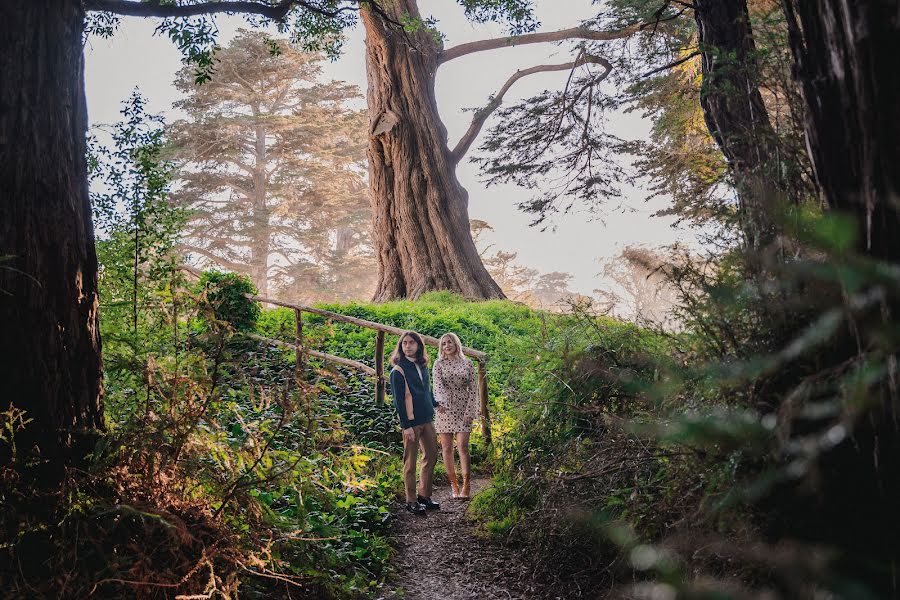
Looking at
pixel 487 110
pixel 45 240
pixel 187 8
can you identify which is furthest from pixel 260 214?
pixel 45 240

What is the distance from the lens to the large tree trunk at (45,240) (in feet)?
10.4

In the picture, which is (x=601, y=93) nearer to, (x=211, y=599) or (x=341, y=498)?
(x=341, y=498)

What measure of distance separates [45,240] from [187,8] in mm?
2386

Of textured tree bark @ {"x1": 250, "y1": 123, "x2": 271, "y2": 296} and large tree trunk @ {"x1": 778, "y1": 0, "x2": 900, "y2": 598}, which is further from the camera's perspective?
textured tree bark @ {"x1": 250, "y1": 123, "x2": 271, "y2": 296}

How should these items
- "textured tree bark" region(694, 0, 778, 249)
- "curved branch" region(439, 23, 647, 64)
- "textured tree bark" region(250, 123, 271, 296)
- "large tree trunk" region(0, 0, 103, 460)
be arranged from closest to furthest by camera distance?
"textured tree bark" region(694, 0, 778, 249) → "large tree trunk" region(0, 0, 103, 460) → "curved branch" region(439, 23, 647, 64) → "textured tree bark" region(250, 123, 271, 296)

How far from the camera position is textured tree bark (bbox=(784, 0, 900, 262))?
162 centimetres

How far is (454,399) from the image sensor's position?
6570 millimetres

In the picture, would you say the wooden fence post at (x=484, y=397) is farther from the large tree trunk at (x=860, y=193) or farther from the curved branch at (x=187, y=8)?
the large tree trunk at (x=860, y=193)

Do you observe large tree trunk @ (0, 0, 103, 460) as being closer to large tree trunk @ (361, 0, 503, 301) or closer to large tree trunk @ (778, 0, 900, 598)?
large tree trunk @ (778, 0, 900, 598)

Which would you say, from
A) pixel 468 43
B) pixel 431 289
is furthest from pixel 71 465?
pixel 468 43

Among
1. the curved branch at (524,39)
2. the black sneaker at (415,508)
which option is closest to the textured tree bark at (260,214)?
the curved branch at (524,39)

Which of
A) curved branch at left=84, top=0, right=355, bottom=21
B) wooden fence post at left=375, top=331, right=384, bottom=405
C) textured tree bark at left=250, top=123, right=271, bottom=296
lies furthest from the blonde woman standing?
textured tree bark at left=250, top=123, right=271, bottom=296

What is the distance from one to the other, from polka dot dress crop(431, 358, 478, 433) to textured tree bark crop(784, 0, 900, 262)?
4.80m

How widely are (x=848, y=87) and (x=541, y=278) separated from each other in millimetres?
43953
